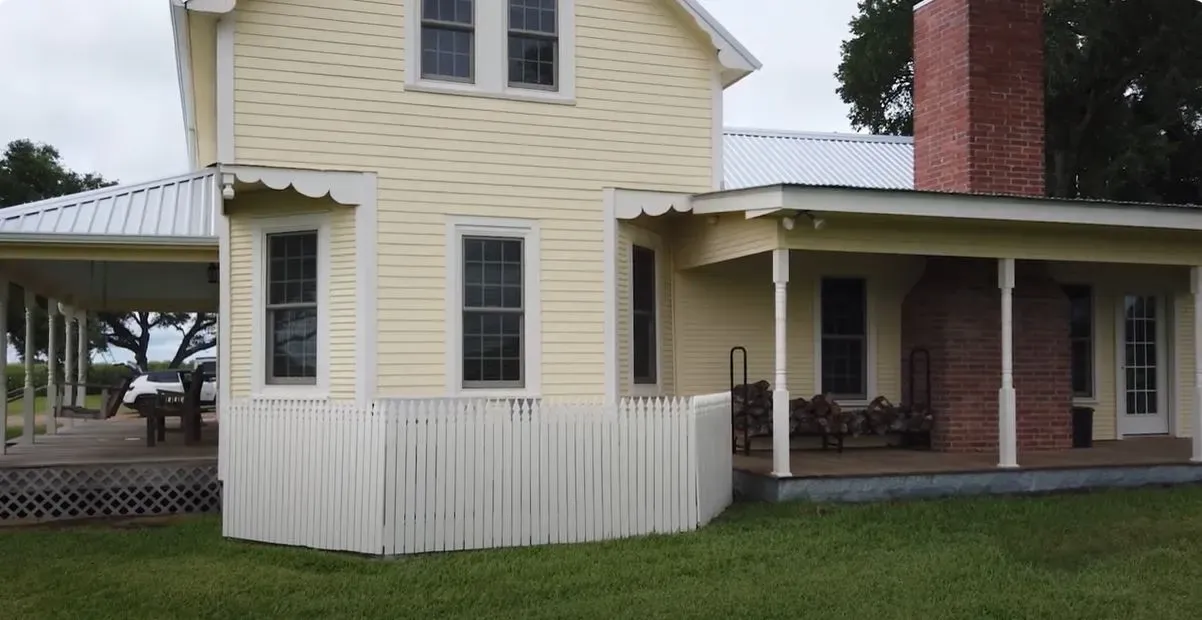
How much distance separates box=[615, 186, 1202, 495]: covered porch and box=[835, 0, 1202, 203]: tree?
15.2m

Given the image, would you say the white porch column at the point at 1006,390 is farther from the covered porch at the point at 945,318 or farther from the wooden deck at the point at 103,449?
the wooden deck at the point at 103,449

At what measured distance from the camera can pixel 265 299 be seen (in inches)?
436

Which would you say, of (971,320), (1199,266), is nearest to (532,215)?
(971,320)

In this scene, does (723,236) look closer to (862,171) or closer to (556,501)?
(556,501)

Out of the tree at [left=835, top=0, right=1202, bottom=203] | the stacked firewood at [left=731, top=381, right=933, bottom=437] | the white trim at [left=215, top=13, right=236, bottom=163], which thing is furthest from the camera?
the tree at [left=835, top=0, right=1202, bottom=203]

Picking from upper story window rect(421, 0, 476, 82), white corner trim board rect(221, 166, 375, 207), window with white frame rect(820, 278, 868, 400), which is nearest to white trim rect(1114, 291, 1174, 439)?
window with white frame rect(820, 278, 868, 400)

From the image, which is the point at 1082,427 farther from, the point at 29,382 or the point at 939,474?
the point at 29,382

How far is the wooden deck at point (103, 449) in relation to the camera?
37.9 ft

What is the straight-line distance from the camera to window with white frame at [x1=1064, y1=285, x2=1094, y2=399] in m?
15.2

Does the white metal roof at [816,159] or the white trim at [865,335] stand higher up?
the white metal roof at [816,159]

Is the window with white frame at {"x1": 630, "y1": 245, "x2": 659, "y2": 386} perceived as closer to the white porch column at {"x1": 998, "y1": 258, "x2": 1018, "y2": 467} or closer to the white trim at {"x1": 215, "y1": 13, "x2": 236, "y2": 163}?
the white porch column at {"x1": 998, "y1": 258, "x2": 1018, "y2": 467}

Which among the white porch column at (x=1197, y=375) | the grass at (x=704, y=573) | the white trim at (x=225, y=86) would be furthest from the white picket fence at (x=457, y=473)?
the white porch column at (x=1197, y=375)

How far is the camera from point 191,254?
39.0ft

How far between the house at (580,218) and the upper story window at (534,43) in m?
0.03
